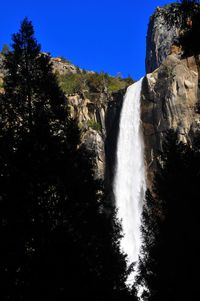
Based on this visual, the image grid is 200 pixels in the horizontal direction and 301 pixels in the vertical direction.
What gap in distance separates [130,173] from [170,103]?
1021cm

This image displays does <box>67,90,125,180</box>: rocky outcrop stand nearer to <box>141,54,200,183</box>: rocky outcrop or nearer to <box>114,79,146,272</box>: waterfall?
<box>114,79,146,272</box>: waterfall

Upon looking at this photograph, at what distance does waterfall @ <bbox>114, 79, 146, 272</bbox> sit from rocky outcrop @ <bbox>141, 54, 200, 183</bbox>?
4.49 ft

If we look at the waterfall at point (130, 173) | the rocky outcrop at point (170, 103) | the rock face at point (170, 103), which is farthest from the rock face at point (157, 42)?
the rocky outcrop at point (170, 103)

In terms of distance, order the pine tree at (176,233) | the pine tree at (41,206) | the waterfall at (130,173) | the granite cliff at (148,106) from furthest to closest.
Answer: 1. the waterfall at (130,173)
2. the granite cliff at (148,106)
3. the pine tree at (176,233)
4. the pine tree at (41,206)

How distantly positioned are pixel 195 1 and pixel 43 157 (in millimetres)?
8406

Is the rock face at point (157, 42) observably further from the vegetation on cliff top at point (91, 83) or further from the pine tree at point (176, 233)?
the pine tree at point (176, 233)

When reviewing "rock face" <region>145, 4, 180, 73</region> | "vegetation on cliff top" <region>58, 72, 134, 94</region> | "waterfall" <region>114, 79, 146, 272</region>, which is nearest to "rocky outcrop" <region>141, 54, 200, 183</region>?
"waterfall" <region>114, 79, 146, 272</region>

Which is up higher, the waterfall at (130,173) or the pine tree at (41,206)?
the waterfall at (130,173)

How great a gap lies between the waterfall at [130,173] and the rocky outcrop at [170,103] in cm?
137

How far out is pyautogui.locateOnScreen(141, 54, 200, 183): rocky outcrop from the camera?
4188cm

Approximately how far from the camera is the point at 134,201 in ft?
146

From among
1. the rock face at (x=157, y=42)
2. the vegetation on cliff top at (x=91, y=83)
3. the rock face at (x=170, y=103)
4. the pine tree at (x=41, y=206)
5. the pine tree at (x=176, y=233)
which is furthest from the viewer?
the rock face at (x=157, y=42)

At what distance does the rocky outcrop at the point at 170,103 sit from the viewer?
41875 mm

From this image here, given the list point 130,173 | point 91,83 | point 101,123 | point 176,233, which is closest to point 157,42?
point 91,83
